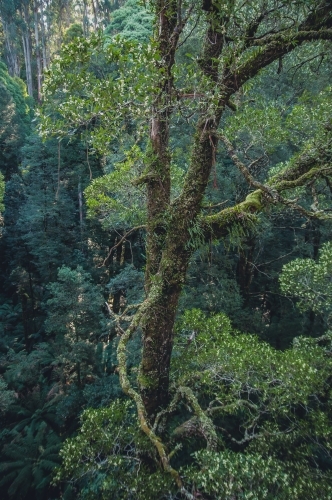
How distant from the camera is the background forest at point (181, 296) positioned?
361 centimetres

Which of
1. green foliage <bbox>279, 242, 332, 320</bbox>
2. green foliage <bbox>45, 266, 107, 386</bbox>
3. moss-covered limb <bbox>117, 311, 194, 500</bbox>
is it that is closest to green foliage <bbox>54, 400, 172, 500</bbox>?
moss-covered limb <bbox>117, 311, 194, 500</bbox>

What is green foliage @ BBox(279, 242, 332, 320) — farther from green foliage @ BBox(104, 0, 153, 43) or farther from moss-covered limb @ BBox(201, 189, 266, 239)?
green foliage @ BBox(104, 0, 153, 43)

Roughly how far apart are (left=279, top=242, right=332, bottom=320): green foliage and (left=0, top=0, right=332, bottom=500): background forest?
0.05 metres

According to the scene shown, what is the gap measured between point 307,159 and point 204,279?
8.30 metres

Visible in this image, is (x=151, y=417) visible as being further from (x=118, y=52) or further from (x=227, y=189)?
(x=227, y=189)

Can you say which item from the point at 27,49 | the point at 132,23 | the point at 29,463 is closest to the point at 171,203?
the point at 29,463

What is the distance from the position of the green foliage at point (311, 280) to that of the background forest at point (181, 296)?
0.05 metres

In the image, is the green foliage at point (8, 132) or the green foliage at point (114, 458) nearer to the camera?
the green foliage at point (114, 458)

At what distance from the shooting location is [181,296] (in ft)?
34.5

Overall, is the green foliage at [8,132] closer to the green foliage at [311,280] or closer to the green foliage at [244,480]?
the green foliage at [311,280]

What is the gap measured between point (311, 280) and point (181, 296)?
3976mm

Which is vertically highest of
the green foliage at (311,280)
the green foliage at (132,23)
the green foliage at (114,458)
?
the green foliage at (132,23)

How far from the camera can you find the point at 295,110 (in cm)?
641

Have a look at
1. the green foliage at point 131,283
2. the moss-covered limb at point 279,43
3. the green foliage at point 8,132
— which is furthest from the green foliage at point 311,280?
the green foliage at point 8,132
